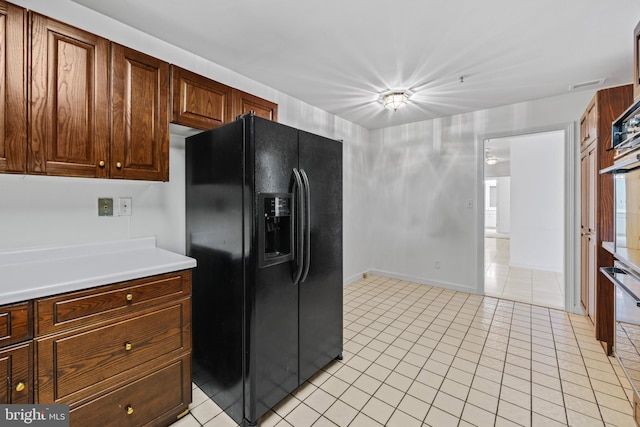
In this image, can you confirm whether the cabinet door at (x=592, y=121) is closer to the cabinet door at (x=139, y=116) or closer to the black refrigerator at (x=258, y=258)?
the black refrigerator at (x=258, y=258)

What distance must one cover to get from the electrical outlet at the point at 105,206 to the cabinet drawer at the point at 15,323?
0.87m

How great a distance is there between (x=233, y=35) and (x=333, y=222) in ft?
5.10

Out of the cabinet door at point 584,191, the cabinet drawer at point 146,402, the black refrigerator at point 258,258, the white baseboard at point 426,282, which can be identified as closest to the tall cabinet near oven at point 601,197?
the cabinet door at point 584,191

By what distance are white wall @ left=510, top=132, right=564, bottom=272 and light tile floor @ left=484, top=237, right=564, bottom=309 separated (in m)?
0.30

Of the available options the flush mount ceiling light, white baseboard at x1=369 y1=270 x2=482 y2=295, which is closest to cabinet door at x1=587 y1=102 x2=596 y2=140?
the flush mount ceiling light

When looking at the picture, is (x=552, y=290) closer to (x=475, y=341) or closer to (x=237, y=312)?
(x=475, y=341)

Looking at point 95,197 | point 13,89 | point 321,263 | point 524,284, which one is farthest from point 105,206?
point 524,284

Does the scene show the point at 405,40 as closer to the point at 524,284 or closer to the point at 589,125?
the point at 589,125

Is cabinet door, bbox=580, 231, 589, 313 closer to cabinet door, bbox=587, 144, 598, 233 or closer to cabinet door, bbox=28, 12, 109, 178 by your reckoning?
cabinet door, bbox=587, 144, 598, 233

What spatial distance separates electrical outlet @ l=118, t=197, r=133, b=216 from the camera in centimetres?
191

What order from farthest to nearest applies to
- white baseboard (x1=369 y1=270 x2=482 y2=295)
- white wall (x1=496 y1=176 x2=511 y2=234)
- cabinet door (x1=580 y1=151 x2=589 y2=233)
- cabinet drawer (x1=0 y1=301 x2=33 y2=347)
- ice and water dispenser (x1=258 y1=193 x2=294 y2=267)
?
white wall (x1=496 y1=176 x2=511 y2=234)
white baseboard (x1=369 y1=270 x2=482 y2=295)
cabinet door (x1=580 y1=151 x2=589 y2=233)
ice and water dispenser (x1=258 y1=193 x2=294 y2=267)
cabinet drawer (x1=0 y1=301 x2=33 y2=347)

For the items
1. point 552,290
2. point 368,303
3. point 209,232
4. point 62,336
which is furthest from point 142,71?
point 552,290

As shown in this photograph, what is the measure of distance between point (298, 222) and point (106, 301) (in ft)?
3.42

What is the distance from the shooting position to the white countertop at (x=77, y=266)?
1.14 m
